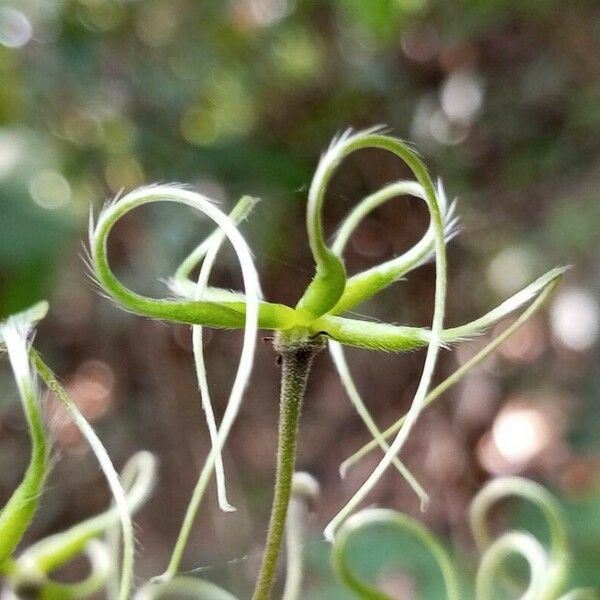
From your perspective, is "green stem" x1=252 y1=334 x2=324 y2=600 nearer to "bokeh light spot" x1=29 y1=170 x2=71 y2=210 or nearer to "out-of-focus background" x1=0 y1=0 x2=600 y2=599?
"bokeh light spot" x1=29 y1=170 x2=71 y2=210

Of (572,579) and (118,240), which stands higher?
(118,240)

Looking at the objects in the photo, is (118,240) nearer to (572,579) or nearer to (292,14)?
(292,14)

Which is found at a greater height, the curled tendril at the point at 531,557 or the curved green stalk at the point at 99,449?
the curled tendril at the point at 531,557

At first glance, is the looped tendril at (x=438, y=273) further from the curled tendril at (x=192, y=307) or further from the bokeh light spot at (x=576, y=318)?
the bokeh light spot at (x=576, y=318)

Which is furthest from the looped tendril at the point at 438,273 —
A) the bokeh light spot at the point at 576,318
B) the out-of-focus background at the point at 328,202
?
the bokeh light spot at the point at 576,318

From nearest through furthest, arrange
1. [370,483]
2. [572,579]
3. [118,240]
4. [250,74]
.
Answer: [370,483] < [572,579] < [118,240] < [250,74]

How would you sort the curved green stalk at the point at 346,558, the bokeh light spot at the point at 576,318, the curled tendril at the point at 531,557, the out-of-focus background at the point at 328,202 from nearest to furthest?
the curved green stalk at the point at 346,558 < the curled tendril at the point at 531,557 < the out-of-focus background at the point at 328,202 < the bokeh light spot at the point at 576,318

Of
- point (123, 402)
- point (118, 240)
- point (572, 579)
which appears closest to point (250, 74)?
point (118, 240)
